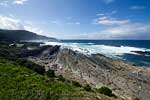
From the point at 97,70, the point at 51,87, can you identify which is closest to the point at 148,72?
the point at 97,70

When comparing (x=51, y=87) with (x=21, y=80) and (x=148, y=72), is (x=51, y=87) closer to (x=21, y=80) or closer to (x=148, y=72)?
(x=21, y=80)

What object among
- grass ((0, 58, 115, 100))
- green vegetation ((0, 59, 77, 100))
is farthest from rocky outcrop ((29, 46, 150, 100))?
green vegetation ((0, 59, 77, 100))

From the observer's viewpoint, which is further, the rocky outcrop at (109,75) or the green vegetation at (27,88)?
the rocky outcrop at (109,75)

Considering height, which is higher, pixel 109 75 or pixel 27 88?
pixel 27 88

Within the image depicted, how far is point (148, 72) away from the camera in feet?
193

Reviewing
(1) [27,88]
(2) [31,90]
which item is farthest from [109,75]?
(2) [31,90]

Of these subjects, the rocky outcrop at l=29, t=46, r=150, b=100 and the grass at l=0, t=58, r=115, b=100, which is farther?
the rocky outcrop at l=29, t=46, r=150, b=100

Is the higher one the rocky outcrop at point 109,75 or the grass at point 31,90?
the grass at point 31,90

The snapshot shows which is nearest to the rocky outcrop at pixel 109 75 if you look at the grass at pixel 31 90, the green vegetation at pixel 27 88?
the grass at pixel 31 90

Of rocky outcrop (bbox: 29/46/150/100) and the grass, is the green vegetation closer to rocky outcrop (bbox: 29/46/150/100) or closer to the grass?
the grass

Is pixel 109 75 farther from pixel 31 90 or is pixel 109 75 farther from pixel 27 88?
pixel 31 90

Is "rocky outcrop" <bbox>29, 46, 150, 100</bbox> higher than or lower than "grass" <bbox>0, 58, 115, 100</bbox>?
lower

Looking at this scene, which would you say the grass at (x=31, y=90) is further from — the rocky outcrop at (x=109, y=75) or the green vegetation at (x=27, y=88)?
the rocky outcrop at (x=109, y=75)

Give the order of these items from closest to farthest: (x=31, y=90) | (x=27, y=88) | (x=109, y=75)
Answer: (x=31, y=90) → (x=27, y=88) → (x=109, y=75)
